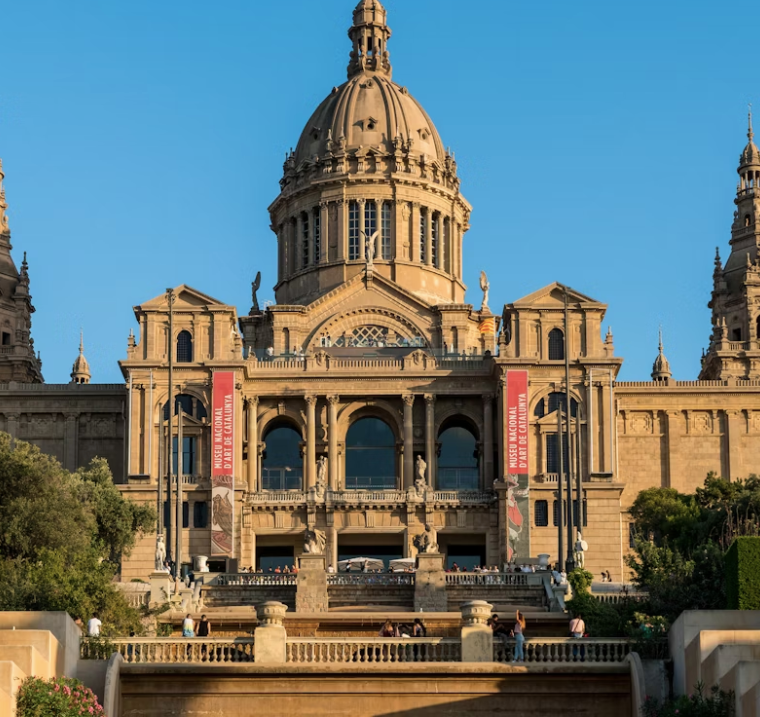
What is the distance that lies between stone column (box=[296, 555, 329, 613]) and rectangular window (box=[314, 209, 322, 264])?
4674 centimetres

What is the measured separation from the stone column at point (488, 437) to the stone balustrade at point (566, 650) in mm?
47310

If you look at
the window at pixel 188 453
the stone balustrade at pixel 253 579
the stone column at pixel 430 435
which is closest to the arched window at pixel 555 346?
the stone column at pixel 430 435

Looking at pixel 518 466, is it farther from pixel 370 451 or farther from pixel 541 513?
pixel 370 451

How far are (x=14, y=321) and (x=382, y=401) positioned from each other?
2527 centimetres

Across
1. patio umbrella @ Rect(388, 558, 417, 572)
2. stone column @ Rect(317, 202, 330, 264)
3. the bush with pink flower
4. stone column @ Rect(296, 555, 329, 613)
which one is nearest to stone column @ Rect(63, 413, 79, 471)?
stone column @ Rect(317, 202, 330, 264)

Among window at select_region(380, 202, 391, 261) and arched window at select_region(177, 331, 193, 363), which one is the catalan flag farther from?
arched window at select_region(177, 331, 193, 363)

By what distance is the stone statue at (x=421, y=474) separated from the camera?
92.9m

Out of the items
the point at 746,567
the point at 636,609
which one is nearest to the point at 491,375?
the point at 636,609

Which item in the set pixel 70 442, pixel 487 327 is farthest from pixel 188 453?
pixel 487 327

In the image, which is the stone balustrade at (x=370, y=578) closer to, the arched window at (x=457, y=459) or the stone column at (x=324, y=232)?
the arched window at (x=457, y=459)

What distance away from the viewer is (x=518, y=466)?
97188mm

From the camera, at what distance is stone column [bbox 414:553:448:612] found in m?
71.1

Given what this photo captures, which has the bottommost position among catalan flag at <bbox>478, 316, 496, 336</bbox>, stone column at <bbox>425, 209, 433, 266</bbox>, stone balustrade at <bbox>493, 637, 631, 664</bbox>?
stone balustrade at <bbox>493, 637, 631, 664</bbox>

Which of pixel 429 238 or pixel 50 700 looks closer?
pixel 50 700
